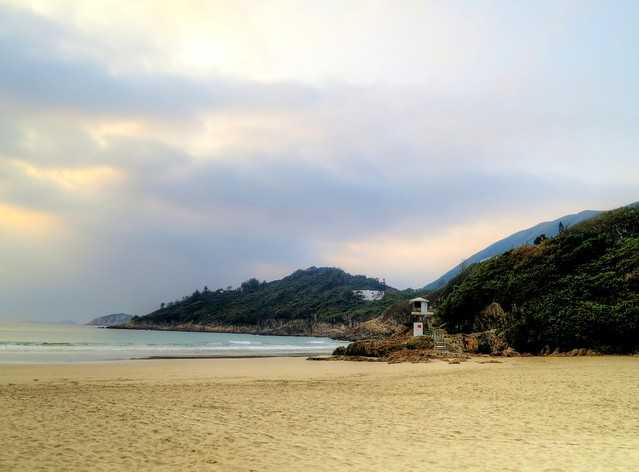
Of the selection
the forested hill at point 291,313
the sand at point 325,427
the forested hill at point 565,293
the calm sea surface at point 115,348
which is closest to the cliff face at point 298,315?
the forested hill at point 291,313

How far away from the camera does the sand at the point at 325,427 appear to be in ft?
22.3

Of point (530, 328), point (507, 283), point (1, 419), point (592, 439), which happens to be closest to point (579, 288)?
point (530, 328)

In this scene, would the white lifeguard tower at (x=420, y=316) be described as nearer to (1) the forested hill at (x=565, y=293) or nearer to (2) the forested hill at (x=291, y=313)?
(1) the forested hill at (x=565, y=293)

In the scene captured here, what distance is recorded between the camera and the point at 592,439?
817 cm

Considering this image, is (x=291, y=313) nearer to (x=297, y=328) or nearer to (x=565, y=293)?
(x=297, y=328)

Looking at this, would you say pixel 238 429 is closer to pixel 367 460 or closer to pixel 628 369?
pixel 367 460

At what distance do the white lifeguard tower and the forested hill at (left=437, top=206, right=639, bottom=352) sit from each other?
188 cm

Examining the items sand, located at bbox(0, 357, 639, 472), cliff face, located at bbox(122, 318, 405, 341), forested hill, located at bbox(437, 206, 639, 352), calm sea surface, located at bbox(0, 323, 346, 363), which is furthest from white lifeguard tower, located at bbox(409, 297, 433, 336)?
cliff face, located at bbox(122, 318, 405, 341)

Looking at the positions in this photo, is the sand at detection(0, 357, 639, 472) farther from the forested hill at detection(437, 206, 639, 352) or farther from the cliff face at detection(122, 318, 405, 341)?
the cliff face at detection(122, 318, 405, 341)

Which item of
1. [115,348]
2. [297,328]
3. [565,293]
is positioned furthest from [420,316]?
[297,328]

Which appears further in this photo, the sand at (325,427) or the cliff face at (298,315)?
the cliff face at (298,315)

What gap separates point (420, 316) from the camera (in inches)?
1785

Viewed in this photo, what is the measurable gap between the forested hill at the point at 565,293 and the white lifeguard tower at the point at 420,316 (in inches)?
73.9

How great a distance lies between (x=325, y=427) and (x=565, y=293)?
28660 millimetres
